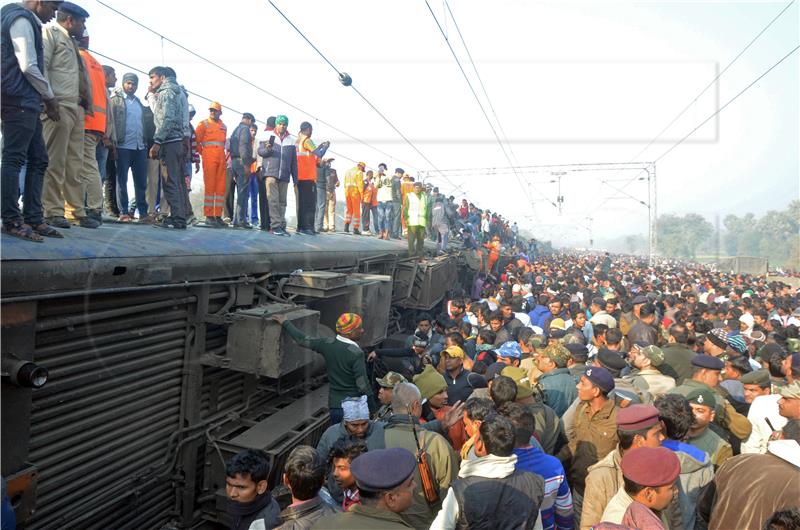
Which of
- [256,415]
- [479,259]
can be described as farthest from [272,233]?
[479,259]

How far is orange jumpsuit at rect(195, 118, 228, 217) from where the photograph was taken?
7.21 metres

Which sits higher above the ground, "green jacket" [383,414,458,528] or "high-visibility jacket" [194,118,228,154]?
"high-visibility jacket" [194,118,228,154]

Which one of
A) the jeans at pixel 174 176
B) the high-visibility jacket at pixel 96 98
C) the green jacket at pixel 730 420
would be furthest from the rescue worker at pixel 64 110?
the green jacket at pixel 730 420

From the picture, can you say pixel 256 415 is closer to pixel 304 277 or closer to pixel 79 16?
pixel 304 277

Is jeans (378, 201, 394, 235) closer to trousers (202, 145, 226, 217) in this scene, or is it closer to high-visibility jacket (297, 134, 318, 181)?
high-visibility jacket (297, 134, 318, 181)

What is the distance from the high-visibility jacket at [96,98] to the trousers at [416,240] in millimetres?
7180

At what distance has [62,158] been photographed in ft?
13.7

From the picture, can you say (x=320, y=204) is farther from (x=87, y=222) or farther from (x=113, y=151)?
(x=87, y=222)

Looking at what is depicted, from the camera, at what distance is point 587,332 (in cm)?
770

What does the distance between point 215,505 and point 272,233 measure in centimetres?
413

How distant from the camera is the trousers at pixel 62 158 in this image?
4.09 meters

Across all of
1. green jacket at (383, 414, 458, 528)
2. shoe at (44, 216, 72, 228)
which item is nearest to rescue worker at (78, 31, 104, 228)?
shoe at (44, 216, 72, 228)

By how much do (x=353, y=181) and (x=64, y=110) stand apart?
911 cm

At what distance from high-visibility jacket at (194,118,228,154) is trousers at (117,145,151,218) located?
991 millimetres
